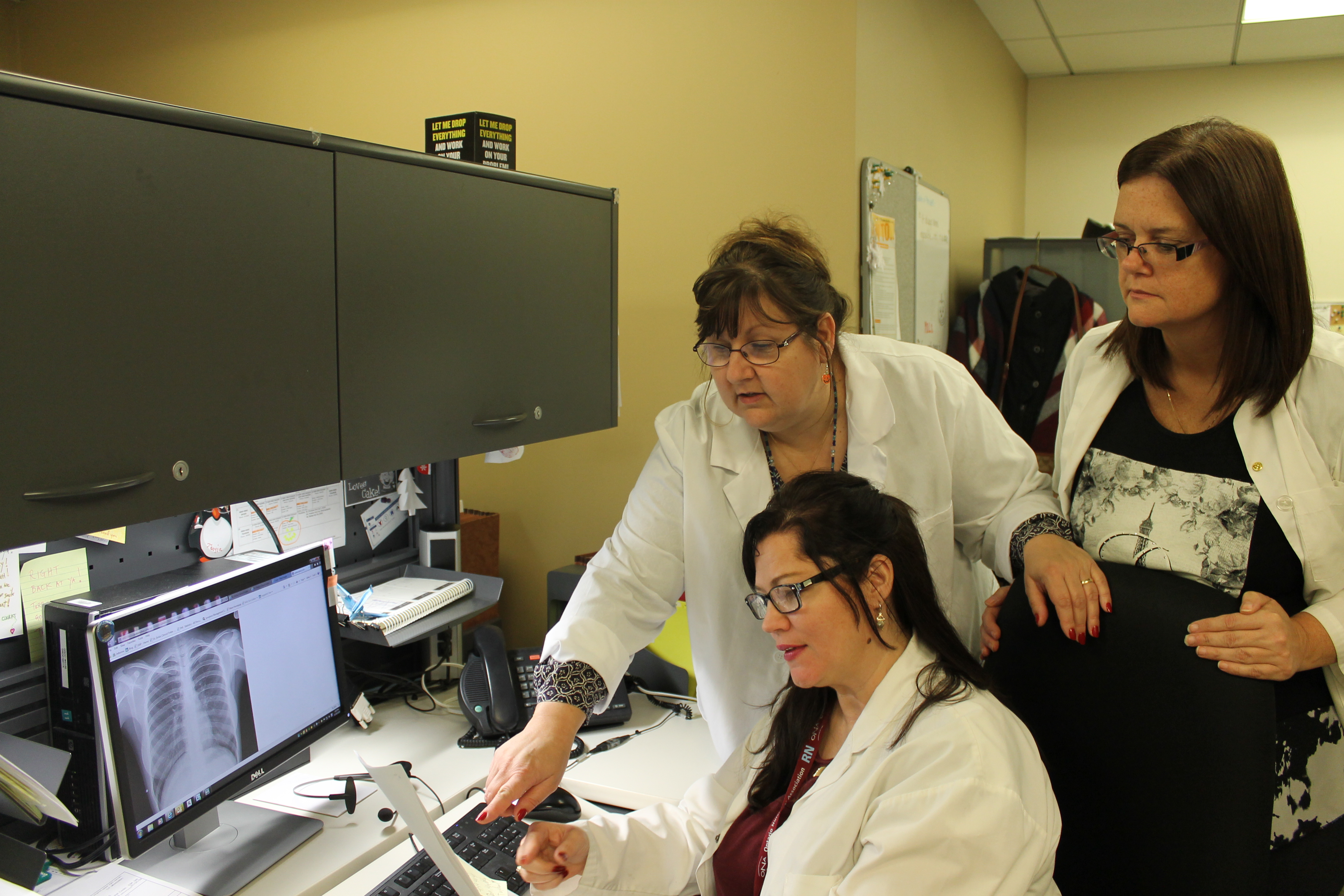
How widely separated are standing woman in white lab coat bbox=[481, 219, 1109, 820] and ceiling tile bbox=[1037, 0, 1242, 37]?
2.40 m

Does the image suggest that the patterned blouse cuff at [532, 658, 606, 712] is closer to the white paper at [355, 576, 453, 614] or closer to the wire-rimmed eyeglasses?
the white paper at [355, 576, 453, 614]

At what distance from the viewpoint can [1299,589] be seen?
117cm

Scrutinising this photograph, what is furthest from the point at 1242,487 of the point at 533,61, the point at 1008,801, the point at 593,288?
the point at 533,61

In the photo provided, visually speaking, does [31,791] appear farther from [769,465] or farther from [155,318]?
[769,465]

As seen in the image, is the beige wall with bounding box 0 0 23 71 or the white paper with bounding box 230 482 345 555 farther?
the beige wall with bounding box 0 0 23 71

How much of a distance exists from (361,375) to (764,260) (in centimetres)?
60

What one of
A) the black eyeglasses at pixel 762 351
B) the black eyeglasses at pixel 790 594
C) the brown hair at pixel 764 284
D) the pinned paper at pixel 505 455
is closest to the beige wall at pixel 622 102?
the pinned paper at pixel 505 455

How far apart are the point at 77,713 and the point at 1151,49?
4.36 metres

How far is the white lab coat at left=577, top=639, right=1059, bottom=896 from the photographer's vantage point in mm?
1005

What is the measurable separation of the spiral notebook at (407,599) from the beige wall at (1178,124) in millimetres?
3721

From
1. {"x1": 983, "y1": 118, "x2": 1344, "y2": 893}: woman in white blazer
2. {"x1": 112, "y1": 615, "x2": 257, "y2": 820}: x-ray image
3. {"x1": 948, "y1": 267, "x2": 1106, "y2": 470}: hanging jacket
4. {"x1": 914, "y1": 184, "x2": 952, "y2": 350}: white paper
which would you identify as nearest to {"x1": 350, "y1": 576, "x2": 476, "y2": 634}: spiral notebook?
{"x1": 112, "y1": 615, "x2": 257, "y2": 820}: x-ray image

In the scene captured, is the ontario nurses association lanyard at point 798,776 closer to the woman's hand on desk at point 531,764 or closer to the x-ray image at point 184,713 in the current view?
the woman's hand on desk at point 531,764

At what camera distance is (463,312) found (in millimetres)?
1352

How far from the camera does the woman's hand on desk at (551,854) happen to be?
48.8 inches
